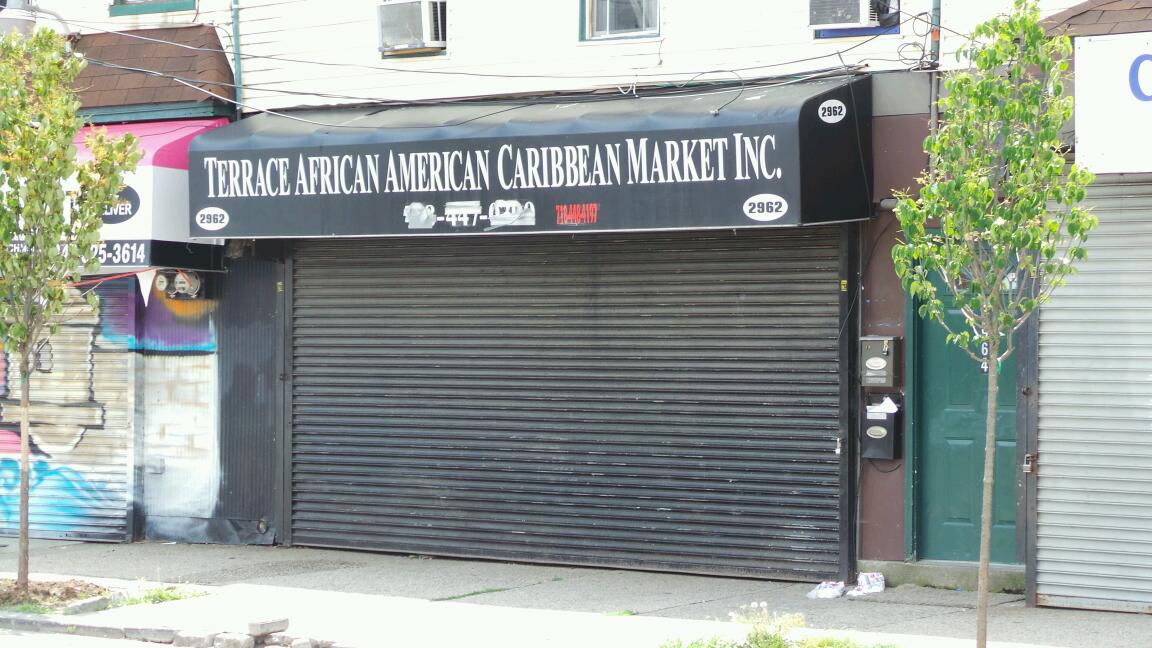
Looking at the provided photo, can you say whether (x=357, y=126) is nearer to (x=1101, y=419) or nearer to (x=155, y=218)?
(x=155, y=218)

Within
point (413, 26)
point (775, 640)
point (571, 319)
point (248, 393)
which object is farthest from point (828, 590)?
point (413, 26)

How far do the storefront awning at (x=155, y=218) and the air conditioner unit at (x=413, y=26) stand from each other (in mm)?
2161

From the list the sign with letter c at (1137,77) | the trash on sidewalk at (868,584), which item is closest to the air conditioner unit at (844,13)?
the sign with letter c at (1137,77)

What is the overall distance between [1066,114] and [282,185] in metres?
7.03

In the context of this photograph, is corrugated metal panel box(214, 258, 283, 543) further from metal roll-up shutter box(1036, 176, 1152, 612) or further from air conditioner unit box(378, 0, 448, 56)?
metal roll-up shutter box(1036, 176, 1152, 612)

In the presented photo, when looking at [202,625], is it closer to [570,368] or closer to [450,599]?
[450,599]

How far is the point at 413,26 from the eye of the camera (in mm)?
12617

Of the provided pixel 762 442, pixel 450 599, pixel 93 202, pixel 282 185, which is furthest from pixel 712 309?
pixel 93 202

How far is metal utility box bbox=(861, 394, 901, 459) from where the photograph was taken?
35.1ft

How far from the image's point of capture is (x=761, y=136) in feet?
33.7

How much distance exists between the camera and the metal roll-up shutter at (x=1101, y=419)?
9375 millimetres

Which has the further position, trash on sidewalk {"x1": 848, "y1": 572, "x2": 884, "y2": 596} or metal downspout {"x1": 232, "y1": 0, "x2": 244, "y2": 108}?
metal downspout {"x1": 232, "y1": 0, "x2": 244, "y2": 108}

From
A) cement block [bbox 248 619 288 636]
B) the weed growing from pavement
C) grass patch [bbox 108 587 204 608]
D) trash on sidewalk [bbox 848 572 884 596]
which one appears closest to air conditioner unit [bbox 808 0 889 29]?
trash on sidewalk [bbox 848 572 884 596]

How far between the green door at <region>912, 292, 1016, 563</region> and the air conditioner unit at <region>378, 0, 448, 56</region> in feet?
16.5
